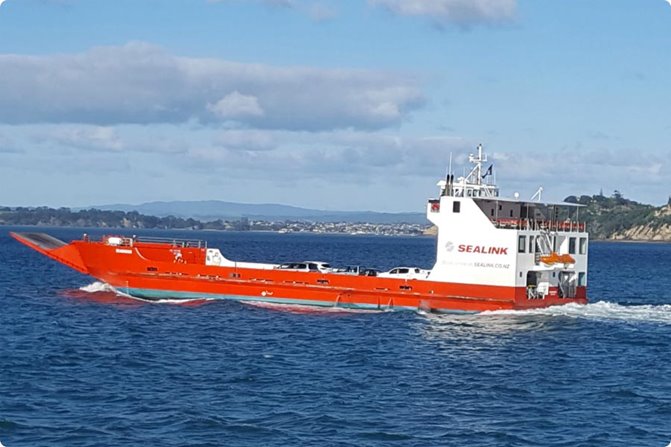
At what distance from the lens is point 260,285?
1845 inches

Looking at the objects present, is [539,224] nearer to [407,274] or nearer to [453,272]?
[453,272]

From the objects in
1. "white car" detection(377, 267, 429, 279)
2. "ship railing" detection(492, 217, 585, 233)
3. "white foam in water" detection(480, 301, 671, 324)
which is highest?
"ship railing" detection(492, 217, 585, 233)

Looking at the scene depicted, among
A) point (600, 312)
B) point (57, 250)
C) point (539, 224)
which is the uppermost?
point (539, 224)

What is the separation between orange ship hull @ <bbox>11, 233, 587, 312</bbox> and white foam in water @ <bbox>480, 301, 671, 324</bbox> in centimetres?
39

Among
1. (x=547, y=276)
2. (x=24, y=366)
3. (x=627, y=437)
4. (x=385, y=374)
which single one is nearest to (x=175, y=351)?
(x=24, y=366)

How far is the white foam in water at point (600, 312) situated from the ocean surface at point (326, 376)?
14cm

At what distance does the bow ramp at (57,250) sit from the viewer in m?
50.1

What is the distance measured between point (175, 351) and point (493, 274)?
15792mm

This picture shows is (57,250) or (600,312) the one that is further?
(57,250)

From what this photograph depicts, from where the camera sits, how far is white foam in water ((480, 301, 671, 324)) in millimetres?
43719

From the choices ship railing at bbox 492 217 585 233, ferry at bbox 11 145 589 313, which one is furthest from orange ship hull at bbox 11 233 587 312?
ship railing at bbox 492 217 585 233

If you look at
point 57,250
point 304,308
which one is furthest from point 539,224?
point 57,250

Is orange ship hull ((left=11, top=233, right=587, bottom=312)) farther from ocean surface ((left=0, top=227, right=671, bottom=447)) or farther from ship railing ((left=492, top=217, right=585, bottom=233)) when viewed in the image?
ship railing ((left=492, top=217, right=585, bottom=233))

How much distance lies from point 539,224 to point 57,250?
23.5 metres
